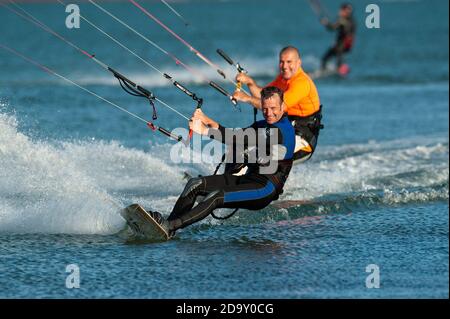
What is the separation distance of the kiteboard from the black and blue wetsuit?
136mm

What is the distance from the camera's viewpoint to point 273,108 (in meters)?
8.14

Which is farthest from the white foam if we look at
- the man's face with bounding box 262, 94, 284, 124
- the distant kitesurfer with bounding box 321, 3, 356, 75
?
the distant kitesurfer with bounding box 321, 3, 356, 75

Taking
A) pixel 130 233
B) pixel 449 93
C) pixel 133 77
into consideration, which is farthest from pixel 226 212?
pixel 133 77

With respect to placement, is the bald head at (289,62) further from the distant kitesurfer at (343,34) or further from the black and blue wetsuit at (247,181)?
the distant kitesurfer at (343,34)

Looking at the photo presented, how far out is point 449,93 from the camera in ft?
70.6

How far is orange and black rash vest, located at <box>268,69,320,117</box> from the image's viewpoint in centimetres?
982

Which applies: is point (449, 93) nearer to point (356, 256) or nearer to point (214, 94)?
point (214, 94)

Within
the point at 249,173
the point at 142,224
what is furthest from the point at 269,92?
the point at 142,224

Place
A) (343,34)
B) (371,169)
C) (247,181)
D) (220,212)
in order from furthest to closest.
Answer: (343,34) → (371,169) → (220,212) → (247,181)

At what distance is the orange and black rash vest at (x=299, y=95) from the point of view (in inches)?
387

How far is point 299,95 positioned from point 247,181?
72.4 inches

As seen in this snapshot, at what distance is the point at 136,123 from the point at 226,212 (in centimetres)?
670

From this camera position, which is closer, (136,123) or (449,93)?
(136,123)

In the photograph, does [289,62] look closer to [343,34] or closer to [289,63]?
[289,63]
